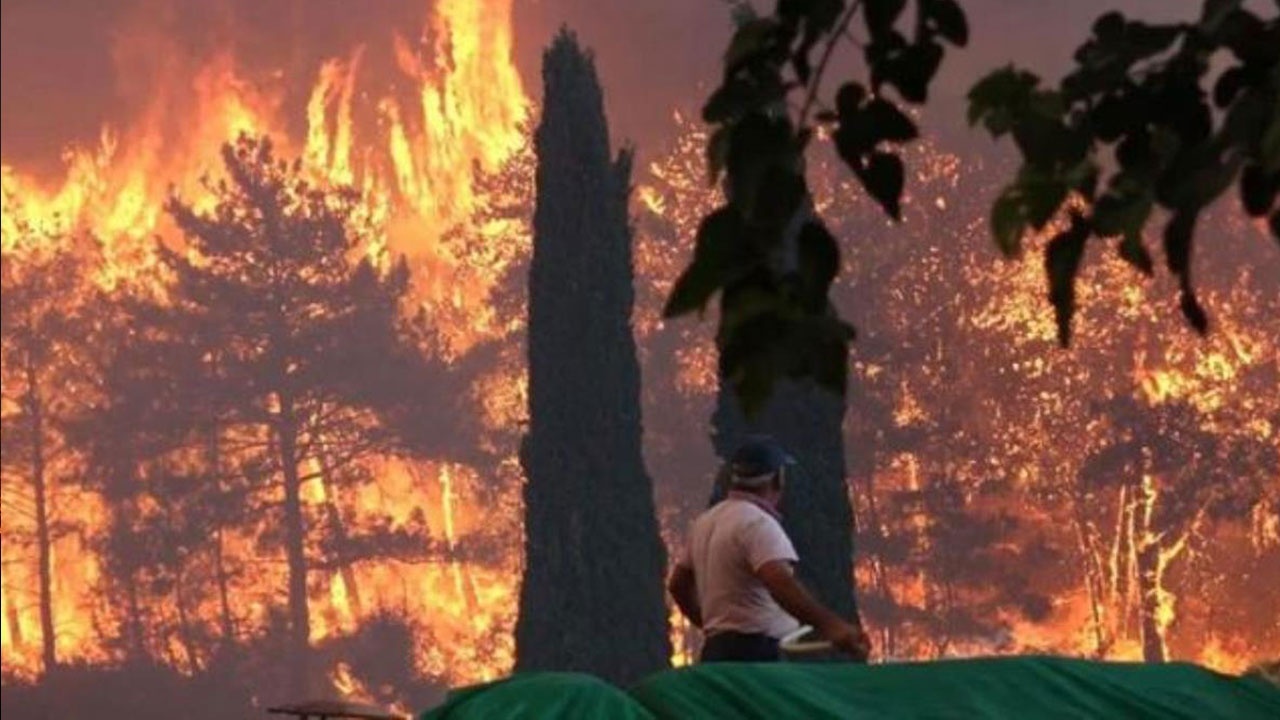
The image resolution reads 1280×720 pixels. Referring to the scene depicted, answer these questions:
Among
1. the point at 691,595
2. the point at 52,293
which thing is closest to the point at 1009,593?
the point at 52,293

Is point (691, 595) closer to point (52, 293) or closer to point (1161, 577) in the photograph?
point (1161, 577)

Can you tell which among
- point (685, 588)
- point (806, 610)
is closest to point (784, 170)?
point (806, 610)

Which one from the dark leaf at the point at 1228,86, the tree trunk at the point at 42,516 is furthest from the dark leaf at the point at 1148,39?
the tree trunk at the point at 42,516

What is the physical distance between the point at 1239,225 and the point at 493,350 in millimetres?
9934

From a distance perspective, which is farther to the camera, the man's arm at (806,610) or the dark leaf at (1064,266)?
the man's arm at (806,610)

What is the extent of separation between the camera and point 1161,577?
3978cm

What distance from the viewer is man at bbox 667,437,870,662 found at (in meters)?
10.9

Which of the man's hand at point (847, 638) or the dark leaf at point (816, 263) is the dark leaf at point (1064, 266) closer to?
the dark leaf at point (816, 263)

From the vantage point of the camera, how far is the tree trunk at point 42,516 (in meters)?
46.3

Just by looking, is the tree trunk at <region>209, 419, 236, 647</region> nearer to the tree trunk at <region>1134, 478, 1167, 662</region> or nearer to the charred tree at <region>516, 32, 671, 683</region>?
the tree trunk at <region>1134, 478, 1167, 662</region>

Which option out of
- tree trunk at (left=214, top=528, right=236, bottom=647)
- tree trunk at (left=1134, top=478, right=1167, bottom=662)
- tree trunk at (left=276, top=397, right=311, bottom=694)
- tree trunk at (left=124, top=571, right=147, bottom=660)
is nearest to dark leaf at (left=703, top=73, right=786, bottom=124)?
tree trunk at (left=1134, top=478, right=1167, bottom=662)

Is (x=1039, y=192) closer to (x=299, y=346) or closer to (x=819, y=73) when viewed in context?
(x=819, y=73)

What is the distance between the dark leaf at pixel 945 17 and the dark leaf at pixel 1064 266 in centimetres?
23

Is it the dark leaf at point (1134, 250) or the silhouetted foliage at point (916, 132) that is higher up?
the silhouetted foliage at point (916, 132)
